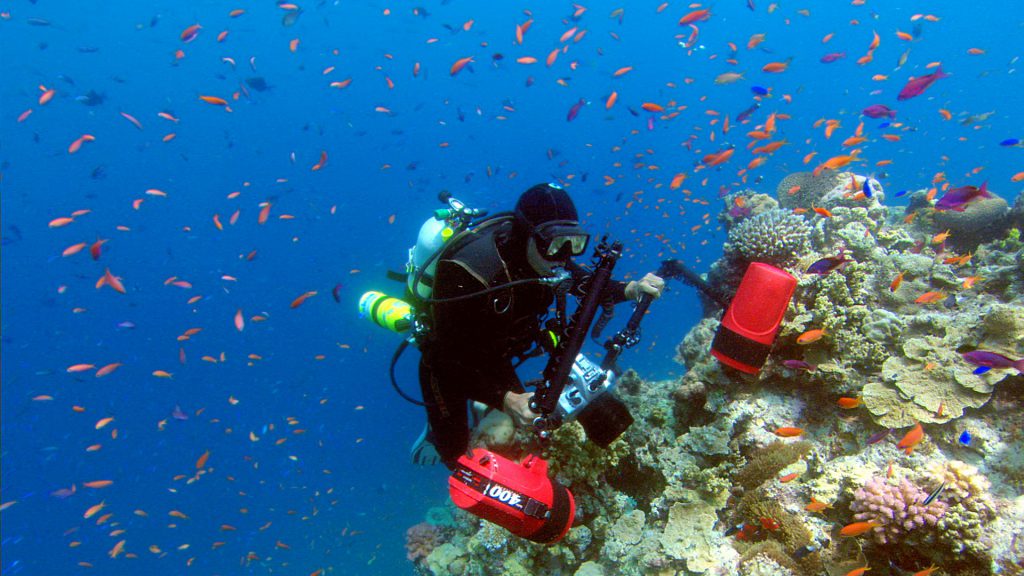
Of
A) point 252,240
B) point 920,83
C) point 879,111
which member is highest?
point 920,83

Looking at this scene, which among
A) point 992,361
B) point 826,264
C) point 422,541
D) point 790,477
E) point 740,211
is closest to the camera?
point 992,361

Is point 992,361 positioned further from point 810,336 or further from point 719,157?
point 719,157

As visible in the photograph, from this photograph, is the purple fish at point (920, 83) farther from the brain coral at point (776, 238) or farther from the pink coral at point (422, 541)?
the pink coral at point (422, 541)

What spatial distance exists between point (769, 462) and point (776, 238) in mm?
3024

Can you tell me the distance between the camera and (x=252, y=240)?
46219mm

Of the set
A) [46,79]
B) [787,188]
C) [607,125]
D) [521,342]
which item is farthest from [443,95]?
[521,342]

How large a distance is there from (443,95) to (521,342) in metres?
66.9

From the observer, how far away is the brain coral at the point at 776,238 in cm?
560

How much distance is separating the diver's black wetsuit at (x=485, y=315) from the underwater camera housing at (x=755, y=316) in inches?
43.5

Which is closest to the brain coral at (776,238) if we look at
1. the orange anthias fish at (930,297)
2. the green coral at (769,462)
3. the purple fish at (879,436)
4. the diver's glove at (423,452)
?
the orange anthias fish at (930,297)

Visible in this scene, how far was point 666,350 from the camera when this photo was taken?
27.6 meters

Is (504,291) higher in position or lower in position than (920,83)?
lower

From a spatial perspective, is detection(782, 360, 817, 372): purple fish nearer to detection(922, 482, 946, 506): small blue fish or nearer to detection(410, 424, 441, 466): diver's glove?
detection(922, 482, 946, 506): small blue fish

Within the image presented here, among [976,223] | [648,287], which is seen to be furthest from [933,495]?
[976,223]
